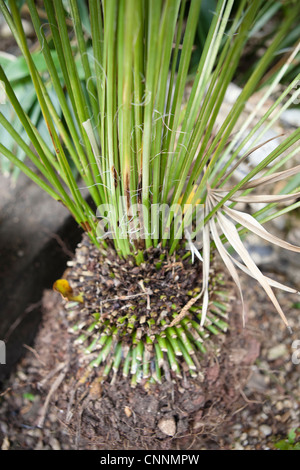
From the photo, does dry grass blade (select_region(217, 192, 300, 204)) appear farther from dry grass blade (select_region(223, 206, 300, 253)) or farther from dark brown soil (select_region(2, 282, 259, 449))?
dark brown soil (select_region(2, 282, 259, 449))

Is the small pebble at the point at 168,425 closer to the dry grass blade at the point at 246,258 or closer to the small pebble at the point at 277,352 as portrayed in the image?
the dry grass blade at the point at 246,258

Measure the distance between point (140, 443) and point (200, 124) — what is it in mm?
585

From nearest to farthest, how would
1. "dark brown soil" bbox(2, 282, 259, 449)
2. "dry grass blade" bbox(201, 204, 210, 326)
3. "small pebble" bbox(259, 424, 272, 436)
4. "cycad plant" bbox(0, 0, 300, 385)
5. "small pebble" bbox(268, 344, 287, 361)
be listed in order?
"cycad plant" bbox(0, 0, 300, 385), "dry grass blade" bbox(201, 204, 210, 326), "dark brown soil" bbox(2, 282, 259, 449), "small pebble" bbox(259, 424, 272, 436), "small pebble" bbox(268, 344, 287, 361)

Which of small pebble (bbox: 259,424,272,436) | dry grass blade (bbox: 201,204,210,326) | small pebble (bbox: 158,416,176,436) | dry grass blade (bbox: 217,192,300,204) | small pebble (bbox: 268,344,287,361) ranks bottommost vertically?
small pebble (bbox: 259,424,272,436)

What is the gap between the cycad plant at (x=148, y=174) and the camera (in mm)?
372

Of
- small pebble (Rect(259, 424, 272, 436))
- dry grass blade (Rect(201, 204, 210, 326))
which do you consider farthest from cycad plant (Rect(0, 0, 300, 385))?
small pebble (Rect(259, 424, 272, 436))

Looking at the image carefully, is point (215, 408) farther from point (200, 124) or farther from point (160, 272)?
point (200, 124)

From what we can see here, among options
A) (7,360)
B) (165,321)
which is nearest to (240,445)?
(165,321)

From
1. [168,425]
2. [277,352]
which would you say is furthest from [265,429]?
[168,425]

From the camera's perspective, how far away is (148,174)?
1.46 feet

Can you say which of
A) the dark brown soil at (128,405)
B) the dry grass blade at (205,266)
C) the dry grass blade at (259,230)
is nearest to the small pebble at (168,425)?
the dark brown soil at (128,405)

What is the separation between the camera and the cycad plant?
37 centimetres

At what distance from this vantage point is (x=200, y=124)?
42cm
